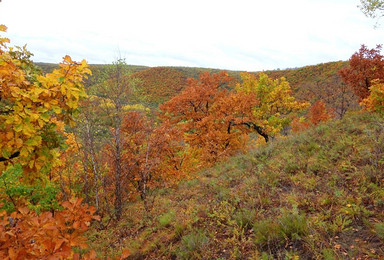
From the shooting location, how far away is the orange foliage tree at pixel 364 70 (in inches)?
538

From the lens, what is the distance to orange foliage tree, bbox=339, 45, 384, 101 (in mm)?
13672

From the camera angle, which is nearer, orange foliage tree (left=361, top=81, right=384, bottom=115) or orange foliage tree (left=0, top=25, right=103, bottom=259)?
orange foliage tree (left=0, top=25, right=103, bottom=259)

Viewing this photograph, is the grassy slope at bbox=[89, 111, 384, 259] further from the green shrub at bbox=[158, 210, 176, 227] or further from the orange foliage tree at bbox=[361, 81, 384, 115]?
the orange foliage tree at bbox=[361, 81, 384, 115]

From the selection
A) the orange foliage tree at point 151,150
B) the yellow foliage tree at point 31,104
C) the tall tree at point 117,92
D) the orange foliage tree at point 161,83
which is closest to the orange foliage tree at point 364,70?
the orange foliage tree at point 151,150

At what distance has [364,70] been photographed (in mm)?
13969

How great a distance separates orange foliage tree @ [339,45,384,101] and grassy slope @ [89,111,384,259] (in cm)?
744

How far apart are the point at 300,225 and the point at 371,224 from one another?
114cm

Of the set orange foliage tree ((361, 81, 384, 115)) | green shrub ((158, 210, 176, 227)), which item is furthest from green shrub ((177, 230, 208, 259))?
orange foliage tree ((361, 81, 384, 115))

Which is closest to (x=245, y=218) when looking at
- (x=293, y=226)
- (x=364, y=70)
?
(x=293, y=226)

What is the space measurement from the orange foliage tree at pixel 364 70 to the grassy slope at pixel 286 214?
7439 millimetres

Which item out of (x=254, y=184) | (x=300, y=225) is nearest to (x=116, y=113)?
(x=254, y=184)

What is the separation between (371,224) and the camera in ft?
12.8

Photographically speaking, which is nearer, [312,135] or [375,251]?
[375,251]

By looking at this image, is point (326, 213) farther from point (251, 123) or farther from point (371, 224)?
point (251, 123)
